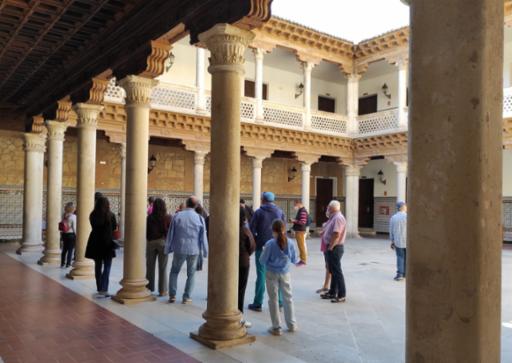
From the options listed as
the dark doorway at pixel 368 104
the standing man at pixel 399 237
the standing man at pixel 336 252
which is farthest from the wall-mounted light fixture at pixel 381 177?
the standing man at pixel 336 252

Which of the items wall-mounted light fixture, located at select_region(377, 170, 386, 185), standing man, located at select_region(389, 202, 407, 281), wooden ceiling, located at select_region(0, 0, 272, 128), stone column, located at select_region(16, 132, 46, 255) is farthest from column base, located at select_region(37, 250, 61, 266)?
wall-mounted light fixture, located at select_region(377, 170, 386, 185)

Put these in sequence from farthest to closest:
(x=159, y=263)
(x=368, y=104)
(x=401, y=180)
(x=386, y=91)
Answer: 1. (x=368, y=104)
2. (x=386, y=91)
3. (x=401, y=180)
4. (x=159, y=263)

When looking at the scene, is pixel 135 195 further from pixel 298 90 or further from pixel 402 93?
pixel 298 90

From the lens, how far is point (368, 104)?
21.6 metres

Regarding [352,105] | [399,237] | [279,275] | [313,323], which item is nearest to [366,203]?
[352,105]

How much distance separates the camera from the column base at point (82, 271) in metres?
7.75

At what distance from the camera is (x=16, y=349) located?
4191 mm

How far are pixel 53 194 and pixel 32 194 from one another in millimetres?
2073

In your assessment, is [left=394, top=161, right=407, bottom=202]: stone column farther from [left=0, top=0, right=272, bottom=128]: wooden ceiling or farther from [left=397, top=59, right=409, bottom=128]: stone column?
[left=0, top=0, right=272, bottom=128]: wooden ceiling

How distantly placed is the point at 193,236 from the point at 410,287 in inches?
172

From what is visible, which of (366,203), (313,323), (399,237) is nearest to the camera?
(313,323)

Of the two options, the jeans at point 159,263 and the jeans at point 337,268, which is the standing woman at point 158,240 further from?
the jeans at point 337,268

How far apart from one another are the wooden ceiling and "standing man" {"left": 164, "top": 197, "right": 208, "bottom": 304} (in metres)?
2.06

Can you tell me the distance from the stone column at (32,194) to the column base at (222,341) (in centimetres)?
844
